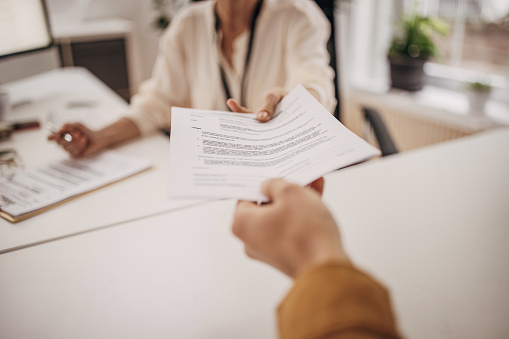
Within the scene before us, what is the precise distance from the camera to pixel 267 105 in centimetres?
64

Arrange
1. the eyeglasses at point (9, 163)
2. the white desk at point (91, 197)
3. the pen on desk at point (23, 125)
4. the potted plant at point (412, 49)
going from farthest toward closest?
the potted plant at point (412, 49) → the pen on desk at point (23, 125) → the eyeglasses at point (9, 163) → the white desk at point (91, 197)

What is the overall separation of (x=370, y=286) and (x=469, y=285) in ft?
1.10

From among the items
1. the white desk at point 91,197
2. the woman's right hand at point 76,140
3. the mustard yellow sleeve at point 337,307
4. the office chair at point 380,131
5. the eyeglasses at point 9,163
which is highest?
the mustard yellow sleeve at point 337,307

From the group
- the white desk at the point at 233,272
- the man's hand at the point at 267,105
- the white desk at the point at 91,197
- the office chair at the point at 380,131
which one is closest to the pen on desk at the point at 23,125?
the white desk at the point at 91,197

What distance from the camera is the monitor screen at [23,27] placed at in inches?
52.2

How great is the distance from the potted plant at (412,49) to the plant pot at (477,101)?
13.2 inches

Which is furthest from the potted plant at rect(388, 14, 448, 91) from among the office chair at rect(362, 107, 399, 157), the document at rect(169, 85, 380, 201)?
the document at rect(169, 85, 380, 201)

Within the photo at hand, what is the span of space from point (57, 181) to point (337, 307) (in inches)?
30.5

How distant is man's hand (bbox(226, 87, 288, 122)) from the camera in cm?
62

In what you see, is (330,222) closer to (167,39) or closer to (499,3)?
(167,39)

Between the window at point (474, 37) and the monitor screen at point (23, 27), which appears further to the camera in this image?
the window at point (474, 37)

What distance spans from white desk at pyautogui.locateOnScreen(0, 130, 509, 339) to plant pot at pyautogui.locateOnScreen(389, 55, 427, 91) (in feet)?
4.62

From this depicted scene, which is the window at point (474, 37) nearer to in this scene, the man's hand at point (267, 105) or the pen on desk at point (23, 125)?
the man's hand at point (267, 105)

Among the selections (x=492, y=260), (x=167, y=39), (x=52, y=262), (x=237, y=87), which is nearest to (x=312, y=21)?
(x=237, y=87)
